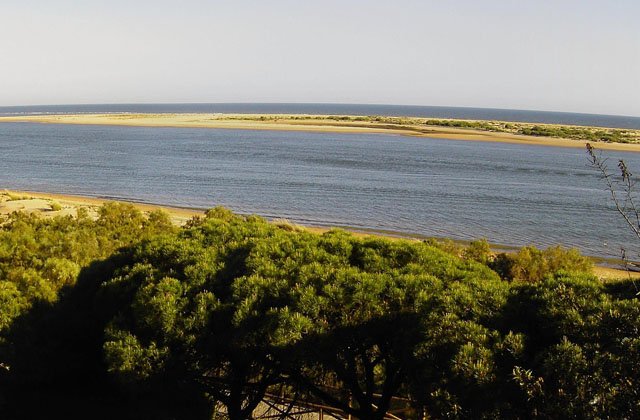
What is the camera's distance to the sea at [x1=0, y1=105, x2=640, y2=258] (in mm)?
31297

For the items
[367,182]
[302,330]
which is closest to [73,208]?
[367,182]

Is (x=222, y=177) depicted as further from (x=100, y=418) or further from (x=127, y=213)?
(x=100, y=418)

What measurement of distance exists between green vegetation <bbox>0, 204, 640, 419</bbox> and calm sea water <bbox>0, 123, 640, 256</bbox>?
67.7 feet

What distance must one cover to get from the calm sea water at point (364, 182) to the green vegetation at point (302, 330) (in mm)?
20620

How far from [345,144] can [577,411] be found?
7804cm

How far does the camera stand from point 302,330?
7.47 m

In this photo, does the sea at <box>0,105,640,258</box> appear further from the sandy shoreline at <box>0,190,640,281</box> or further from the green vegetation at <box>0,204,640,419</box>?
the green vegetation at <box>0,204,640,419</box>

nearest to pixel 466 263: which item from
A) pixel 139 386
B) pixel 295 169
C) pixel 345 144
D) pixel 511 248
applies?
pixel 139 386

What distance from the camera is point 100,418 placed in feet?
31.8

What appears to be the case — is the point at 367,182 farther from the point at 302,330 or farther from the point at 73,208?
the point at 302,330

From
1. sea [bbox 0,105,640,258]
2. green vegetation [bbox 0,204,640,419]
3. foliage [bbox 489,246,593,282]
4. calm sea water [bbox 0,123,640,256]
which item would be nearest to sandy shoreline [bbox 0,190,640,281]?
sea [bbox 0,105,640,258]

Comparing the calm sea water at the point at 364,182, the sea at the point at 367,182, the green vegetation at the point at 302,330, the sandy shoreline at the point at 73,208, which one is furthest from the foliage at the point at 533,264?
the calm sea water at the point at 364,182

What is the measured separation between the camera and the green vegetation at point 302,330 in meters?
6.05

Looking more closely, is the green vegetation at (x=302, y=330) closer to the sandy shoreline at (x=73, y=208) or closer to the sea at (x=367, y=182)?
the sea at (x=367, y=182)
